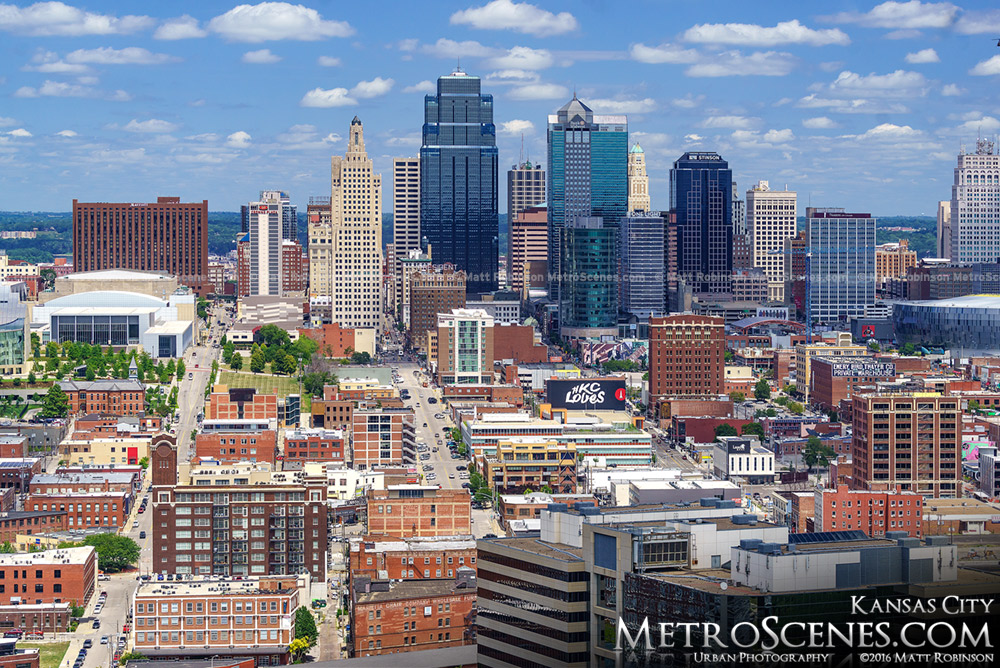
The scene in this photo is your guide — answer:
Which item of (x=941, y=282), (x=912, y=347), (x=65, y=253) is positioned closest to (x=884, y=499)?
(x=912, y=347)

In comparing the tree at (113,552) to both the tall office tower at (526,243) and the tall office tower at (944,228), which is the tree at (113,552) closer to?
the tall office tower at (526,243)

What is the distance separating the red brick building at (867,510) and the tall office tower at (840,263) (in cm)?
6000

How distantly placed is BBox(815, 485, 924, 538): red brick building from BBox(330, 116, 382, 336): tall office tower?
174 feet

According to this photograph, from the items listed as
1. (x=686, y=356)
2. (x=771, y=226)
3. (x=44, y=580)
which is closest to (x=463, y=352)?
(x=686, y=356)

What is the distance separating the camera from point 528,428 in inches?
Result: 2323

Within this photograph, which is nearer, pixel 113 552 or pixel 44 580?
pixel 44 580

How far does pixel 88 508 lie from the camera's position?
49031mm

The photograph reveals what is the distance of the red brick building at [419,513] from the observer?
145 ft

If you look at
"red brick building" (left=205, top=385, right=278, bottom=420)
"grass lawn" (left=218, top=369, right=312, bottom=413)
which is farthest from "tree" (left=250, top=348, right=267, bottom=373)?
"red brick building" (left=205, top=385, right=278, bottom=420)

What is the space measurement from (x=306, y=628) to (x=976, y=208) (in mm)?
103296

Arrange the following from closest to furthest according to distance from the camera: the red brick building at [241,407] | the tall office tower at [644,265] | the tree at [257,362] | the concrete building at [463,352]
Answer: the red brick building at [241,407] < the concrete building at [463,352] < the tree at [257,362] < the tall office tower at [644,265]

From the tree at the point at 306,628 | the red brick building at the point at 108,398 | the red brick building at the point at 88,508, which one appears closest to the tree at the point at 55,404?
the red brick building at the point at 108,398

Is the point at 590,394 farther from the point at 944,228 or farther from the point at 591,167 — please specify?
the point at 944,228

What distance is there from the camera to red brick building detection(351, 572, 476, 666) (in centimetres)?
3450
